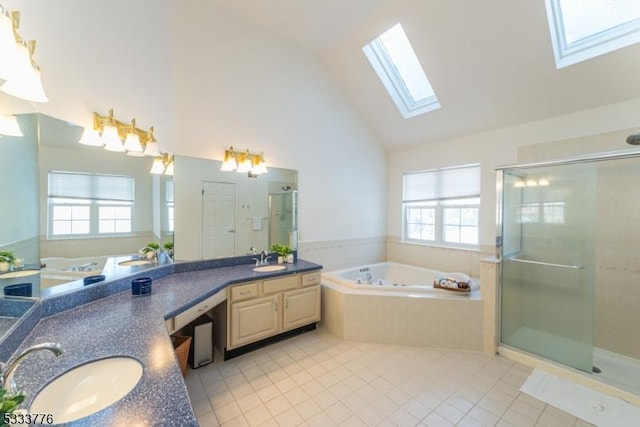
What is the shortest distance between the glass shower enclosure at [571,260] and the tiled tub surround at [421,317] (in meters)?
0.19

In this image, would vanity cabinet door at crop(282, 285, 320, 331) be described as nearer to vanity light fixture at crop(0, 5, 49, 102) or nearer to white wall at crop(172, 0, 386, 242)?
white wall at crop(172, 0, 386, 242)

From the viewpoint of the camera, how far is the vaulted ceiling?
241cm

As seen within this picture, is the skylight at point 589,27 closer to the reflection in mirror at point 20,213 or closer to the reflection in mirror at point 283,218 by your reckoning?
the reflection in mirror at point 283,218

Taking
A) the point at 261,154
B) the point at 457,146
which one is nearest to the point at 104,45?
the point at 261,154

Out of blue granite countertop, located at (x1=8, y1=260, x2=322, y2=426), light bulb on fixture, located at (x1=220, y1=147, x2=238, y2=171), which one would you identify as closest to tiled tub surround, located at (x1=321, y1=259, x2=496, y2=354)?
blue granite countertop, located at (x1=8, y1=260, x2=322, y2=426)

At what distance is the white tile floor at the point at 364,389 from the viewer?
5.86ft

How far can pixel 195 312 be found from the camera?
1932 mm

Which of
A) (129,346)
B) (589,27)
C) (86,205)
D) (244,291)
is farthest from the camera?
(244,291)

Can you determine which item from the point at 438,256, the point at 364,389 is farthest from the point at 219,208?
the point at 438,256

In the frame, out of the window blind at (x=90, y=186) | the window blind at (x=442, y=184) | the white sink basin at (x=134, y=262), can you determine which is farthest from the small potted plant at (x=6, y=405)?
the window blind at (x=442, y=184)

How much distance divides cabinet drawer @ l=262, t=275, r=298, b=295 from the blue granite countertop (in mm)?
520

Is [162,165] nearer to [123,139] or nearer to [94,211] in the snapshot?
[123,139]

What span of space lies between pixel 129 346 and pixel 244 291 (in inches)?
52.0

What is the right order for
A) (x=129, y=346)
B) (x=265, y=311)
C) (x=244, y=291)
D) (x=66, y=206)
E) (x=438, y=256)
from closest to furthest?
1. (x=129, y=346)
2. (x=66, y=206)
3. (x=244, y=291)
4. (x=265, y=311)
5. (x=438, y=256)
